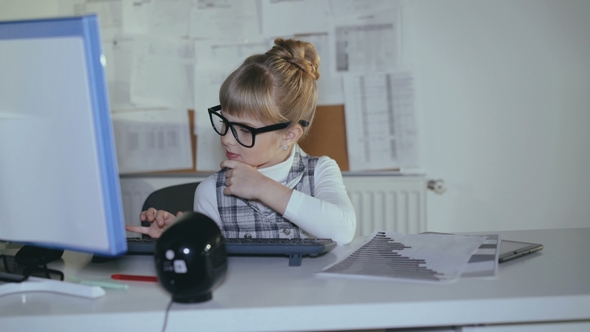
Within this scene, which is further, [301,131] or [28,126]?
[301,131]

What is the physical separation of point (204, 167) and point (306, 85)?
900 mm

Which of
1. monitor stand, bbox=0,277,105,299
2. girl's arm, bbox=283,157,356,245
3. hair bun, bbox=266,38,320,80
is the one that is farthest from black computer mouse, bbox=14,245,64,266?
hair bun, bbox=266,38,320,80

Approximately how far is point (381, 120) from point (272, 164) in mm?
811

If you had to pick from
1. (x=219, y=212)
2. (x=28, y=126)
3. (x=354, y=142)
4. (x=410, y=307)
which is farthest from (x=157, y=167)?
(x=410, y=307)

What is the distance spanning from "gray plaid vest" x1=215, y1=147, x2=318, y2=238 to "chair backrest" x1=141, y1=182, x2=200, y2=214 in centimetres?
15

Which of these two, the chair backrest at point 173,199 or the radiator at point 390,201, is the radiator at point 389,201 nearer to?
the radiator at point 390,201

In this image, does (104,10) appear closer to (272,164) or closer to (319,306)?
A: (272,164)

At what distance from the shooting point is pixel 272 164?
1489mm

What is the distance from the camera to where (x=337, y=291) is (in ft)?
2.85

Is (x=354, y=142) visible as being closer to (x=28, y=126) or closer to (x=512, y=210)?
(x=512, y=210)

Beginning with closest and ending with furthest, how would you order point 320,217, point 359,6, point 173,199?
point 320,217, point 173,199, point 359,6

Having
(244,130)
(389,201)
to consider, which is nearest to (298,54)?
(244,130)

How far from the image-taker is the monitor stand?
88 centimetres

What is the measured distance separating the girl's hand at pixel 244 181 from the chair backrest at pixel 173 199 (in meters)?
0.35
